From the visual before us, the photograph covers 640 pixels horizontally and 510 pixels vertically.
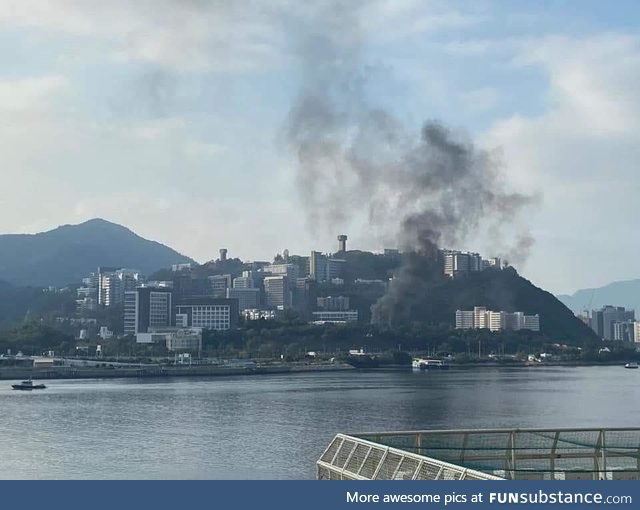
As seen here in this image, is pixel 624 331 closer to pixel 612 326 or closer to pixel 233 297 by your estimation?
pixel 612 326

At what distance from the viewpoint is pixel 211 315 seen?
80.7m

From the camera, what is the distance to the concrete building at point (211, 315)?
8012cm

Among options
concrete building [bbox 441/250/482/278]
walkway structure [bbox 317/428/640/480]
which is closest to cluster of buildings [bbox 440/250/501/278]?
concrete building [bbox 441/250/482/278]

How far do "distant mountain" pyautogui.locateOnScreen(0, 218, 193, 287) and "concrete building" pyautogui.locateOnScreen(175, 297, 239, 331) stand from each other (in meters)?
66.9

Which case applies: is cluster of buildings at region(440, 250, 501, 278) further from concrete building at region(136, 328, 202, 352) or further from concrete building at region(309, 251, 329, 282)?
concrete building at region(136, 328, 202, 352)

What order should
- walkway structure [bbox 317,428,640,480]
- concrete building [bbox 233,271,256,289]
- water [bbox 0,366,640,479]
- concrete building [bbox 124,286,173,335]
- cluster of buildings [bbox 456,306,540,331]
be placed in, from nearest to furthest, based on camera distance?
walkway structure [bbox 317,428,640,480] → water [bbox 0,366,640,479] → concrete building [bbox 124,286,173,335] → cluster of buildings [bbox 456,306,540,331] → concrete building [bbox 233,271,256,289]

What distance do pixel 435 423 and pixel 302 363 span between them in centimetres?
3904

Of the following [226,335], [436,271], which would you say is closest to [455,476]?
[226,335]

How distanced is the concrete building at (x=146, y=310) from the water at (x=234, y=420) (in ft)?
151

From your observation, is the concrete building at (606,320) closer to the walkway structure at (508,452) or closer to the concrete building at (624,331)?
the concrete building at (624,331)

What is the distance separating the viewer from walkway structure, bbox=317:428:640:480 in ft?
16.3

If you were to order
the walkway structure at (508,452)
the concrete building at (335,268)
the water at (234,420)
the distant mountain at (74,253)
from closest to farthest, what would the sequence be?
the walkway structure at (508,452)
the water at (234,420)
the concrete building at (335,268)
the distant mountain at (74,253)

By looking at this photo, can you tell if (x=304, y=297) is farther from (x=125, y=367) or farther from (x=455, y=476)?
(x=455, y=476)

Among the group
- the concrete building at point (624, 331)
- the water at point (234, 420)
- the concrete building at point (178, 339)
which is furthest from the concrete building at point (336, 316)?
the water at point (234, 420)
